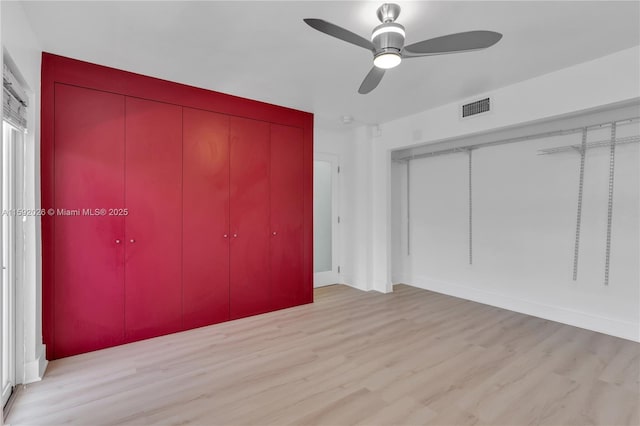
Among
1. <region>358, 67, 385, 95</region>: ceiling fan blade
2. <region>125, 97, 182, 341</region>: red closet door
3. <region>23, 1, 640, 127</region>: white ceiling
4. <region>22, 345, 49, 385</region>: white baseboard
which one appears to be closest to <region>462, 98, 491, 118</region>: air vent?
<region>23, 1, 640, 127</region>: white ceiling

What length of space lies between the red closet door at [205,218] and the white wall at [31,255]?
3.93ft

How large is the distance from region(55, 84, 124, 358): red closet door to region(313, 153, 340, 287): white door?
9.65 ft

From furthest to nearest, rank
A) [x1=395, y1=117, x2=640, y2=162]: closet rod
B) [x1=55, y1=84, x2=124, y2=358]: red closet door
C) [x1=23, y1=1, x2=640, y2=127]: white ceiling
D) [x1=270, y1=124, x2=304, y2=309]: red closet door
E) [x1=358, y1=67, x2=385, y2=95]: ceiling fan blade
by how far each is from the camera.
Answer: [x1=270, y1=124, x2=304, y2=309]: red closet door
[x1=395, y1=117, x2=640, y2=162]: closet rod
[x1=55, y1=84, x2=124, y2=358]: red closet door
[x1=358, y1=67, x2=385, y2=95]: ceiling fan blade
[x1=23, y1=1, x2=640, y2=127]: white ceiling

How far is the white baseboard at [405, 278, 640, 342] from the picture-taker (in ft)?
10.7

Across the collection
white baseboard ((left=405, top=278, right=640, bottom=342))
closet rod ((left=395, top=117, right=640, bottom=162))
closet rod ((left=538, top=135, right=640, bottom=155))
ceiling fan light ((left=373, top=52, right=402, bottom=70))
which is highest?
ceiling fan light ((left=373, top=52, right=402, bottom=70))

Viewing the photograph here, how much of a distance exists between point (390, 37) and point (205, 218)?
2.62 meters

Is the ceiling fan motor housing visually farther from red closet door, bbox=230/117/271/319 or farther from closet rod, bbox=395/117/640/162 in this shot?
closet rod, bbox=395/117/640/162

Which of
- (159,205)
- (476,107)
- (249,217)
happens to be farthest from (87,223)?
(476,107)

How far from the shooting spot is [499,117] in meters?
3.67

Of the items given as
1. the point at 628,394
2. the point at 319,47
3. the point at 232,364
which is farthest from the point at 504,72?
the point at 232,364

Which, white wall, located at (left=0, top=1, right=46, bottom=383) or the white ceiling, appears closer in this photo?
the white ceiling

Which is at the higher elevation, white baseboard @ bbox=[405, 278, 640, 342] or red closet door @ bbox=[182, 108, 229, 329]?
red closet door @ bbox=[182, 108, 229, 329]

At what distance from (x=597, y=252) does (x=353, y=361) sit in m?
2.94

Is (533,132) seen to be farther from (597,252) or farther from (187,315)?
(187,315)
